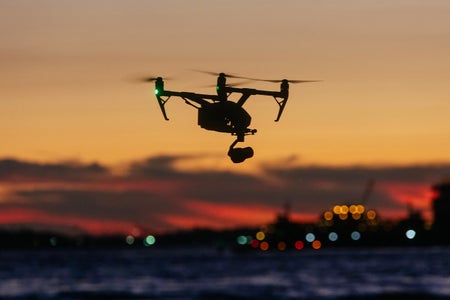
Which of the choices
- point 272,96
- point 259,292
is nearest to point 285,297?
point 259,292

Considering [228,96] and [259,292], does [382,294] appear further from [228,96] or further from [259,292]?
[228,96]

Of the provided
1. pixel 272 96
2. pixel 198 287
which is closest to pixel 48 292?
pixel 198 287

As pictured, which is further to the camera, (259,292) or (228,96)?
(259,292)


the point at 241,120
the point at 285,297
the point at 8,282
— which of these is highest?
the point at 8,282

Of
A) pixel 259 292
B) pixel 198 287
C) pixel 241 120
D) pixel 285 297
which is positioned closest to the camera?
pixel 241 120

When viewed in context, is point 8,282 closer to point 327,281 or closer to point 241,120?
point 327,281

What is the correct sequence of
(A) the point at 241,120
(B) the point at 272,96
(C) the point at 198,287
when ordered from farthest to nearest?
(C) the point at 198,287 < (B) the point at 272,96 < (A) the point at 241,120

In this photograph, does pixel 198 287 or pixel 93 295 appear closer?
pixel 93 295

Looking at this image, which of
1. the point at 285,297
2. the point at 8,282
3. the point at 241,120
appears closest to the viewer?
the point at 241,120

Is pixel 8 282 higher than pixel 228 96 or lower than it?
higher
